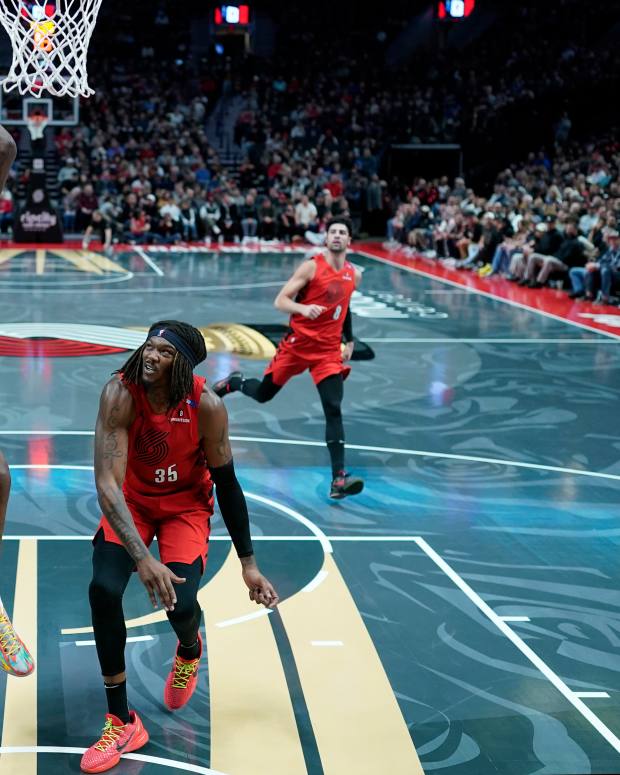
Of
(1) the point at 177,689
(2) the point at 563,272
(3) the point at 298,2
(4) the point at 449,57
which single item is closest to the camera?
(1) the point at 177,689

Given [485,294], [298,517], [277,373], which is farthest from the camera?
[485,294]

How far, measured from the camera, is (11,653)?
13.3ft

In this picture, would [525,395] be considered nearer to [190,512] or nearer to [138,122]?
[190,512]

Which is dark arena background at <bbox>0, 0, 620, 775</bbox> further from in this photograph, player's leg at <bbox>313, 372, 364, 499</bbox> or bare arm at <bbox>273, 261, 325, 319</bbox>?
bare arm at <bbox>273, 261, 325, 319</bbox>

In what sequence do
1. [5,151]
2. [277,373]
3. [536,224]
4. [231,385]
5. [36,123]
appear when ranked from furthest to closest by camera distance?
[36,123], [536,224], [231,385], [277,373], [5,151]

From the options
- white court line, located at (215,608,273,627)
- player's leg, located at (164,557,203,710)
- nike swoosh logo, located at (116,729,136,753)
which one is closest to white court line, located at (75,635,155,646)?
white court line, located at (215,608,273,627)

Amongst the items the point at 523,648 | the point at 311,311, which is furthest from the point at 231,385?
the point at 523,648

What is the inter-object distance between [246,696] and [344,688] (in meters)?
0.40

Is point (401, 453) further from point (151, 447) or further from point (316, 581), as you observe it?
point (151, 447)

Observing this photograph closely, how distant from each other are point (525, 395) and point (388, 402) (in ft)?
4.45

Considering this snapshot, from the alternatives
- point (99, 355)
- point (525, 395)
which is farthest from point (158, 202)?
point (525, 395)

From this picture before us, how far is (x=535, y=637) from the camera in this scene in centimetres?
498

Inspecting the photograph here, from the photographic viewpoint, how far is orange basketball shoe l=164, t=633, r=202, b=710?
4.17m

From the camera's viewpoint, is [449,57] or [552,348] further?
[449,57]
